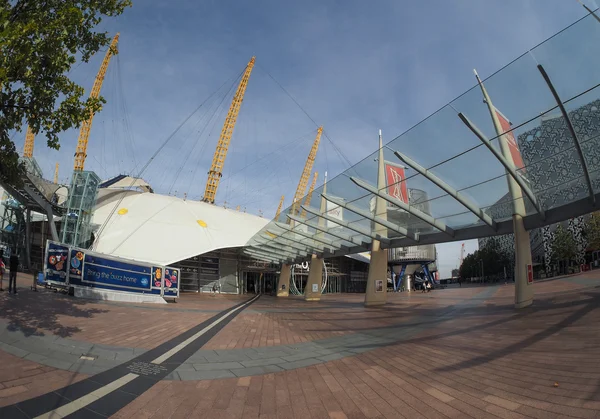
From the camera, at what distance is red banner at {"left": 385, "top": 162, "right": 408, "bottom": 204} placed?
12.1 metres

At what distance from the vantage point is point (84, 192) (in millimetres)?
29031

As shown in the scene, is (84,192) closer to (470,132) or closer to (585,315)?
(470,132)

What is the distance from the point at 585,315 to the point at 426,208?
20.2 feet

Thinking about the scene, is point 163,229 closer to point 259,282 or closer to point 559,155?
point 259,282

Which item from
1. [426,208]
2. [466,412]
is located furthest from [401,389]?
[426,208]

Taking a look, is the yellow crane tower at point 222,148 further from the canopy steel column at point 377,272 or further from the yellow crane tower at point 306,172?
the canopy steel column at point 377,272

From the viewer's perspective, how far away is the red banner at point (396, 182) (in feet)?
39.7

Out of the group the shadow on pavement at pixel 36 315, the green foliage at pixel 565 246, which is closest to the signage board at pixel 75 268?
the shadow on pavement at pixel 36 315

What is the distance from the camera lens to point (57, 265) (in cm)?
1297

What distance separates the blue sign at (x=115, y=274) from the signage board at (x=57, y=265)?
70cm

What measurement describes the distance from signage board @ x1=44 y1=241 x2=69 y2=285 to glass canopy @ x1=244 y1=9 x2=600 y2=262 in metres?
11.4

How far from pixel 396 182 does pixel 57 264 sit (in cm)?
1399

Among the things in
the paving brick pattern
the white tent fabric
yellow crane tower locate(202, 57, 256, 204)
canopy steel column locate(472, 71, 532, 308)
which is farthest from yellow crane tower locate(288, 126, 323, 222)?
the paving brick pattern

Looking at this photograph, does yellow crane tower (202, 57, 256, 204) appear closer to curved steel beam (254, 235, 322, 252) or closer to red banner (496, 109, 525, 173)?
curved steel beam (254, 235, 322, 252)
